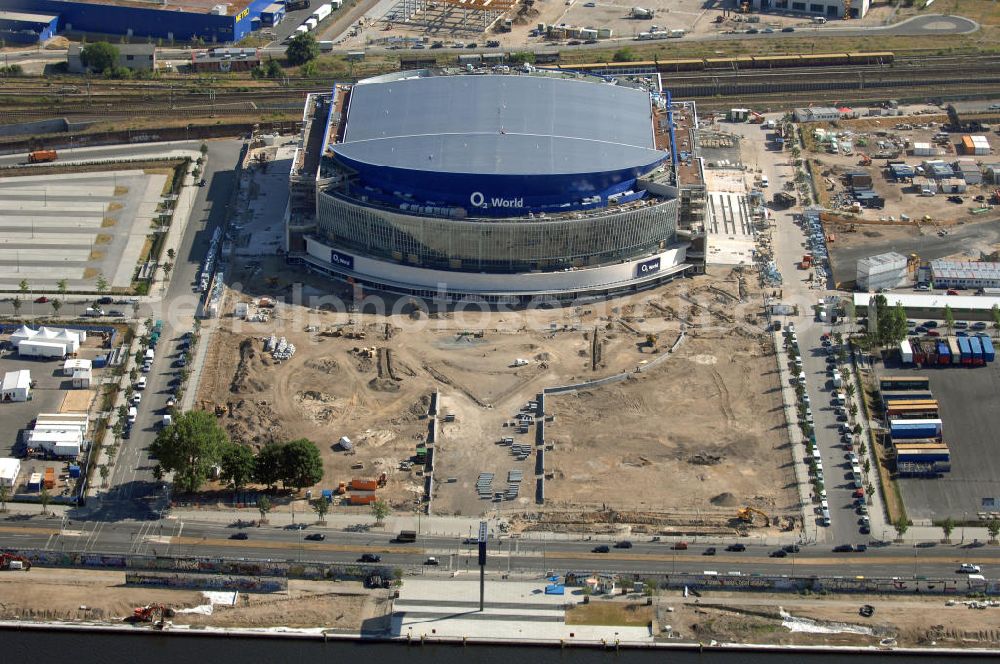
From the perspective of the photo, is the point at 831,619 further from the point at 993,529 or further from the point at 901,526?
the point at 993,529

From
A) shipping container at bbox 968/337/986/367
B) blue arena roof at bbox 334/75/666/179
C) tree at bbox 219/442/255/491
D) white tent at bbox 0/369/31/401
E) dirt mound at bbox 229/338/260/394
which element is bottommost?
tree at bbox 219/442/255/491

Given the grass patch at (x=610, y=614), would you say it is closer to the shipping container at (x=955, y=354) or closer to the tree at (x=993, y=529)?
the tree at (x=993, y=529)

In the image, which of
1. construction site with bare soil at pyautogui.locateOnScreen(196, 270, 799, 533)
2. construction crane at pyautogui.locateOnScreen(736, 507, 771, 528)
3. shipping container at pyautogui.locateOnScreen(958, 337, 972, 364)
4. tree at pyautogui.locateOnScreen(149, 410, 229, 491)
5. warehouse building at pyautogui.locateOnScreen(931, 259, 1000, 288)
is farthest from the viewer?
warehouse building at pyautogui.locateOnScreen(931, 259, 1000, 288)

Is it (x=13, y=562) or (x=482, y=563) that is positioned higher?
(x=13, y=562)

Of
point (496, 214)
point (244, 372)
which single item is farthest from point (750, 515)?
point (244, 372)

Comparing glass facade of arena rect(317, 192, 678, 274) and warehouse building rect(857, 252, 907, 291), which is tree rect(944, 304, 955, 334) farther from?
glass facade of arena rect(317, 192, 678, 274)

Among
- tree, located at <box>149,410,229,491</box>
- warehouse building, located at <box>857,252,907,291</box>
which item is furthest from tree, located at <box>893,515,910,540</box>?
tree, located at <box>149,410,229,491</box>

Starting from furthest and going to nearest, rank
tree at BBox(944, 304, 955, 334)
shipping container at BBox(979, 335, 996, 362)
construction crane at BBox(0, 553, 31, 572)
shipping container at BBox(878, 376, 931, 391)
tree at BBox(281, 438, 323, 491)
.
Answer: tree at BBox(944, 304, 955, 334), shipping container at BBox(979, 335, 996, 362), shipping container at BBox(878, 376, 931, 391), tree at BBox(281, 438, 323, 491), construction crane at BBox(0, 553, 31, 572)

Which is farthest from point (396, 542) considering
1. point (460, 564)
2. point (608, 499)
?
point (608, 499)
